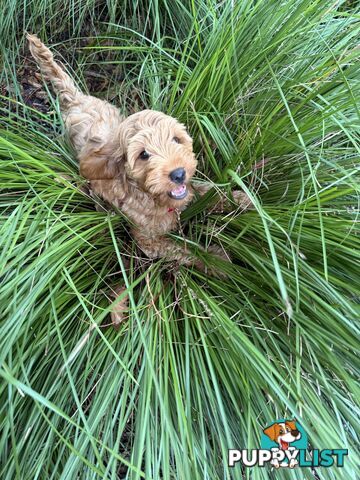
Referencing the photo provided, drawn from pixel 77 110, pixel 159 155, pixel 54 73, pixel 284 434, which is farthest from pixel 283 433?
pixel 54 73

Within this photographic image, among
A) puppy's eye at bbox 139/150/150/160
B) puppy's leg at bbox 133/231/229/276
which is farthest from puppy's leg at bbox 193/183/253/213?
puppy's eye at bbox 139/150/150/160

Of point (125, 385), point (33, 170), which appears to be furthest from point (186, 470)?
point (33, 170)

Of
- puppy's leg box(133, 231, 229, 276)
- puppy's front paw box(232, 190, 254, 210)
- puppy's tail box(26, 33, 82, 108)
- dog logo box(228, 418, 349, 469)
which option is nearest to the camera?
dog logo box(228, 418, 349, 469)

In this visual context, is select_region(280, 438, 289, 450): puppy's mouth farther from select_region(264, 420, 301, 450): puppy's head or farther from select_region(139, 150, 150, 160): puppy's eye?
select_region(139, 150, 150, 160): puppy's eye

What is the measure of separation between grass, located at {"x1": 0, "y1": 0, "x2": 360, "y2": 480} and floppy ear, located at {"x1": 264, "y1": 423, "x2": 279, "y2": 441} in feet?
0.07

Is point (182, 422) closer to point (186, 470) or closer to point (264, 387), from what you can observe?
point (186, 470)

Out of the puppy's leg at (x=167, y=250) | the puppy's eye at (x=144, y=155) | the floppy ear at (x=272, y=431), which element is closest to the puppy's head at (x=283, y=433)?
the floppy ear at (x=272, y=431)

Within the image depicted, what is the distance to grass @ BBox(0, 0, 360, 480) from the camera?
3.94 feet

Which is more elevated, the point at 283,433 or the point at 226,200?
the point at 226,200

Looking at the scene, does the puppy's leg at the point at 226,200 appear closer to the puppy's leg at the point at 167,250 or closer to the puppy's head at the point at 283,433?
the puppy's leg at the point at 167,250

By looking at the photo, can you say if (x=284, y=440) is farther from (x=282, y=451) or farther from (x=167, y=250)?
(x=167, y=250)

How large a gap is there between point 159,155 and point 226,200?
0.37 meters

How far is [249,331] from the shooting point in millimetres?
1432

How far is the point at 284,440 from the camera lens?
1.22 m
